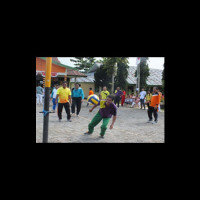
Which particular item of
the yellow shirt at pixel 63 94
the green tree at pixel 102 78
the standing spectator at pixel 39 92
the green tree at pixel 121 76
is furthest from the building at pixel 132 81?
the yellow shirt at pixel 63 94

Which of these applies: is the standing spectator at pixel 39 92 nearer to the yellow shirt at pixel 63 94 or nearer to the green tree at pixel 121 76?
the yellow shirt at pixel 63 94

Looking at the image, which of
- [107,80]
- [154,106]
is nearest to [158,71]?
[107,80]

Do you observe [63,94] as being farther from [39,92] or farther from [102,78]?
[102,78]

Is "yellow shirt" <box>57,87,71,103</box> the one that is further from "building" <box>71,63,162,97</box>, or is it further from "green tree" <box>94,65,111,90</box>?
"building" <box>71,63,162,97</box>

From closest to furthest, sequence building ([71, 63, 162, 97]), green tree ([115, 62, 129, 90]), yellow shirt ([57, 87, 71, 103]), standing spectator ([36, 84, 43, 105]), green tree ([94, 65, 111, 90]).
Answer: yellow shirt ([57, 87, 71, 103]) < standing spectator ([36, 84, 43, 105]) < green tree ([115, 62, 129, 90]) < green tree ([94, 65, 111, 90]) < building ([71, 63, 162, 97])

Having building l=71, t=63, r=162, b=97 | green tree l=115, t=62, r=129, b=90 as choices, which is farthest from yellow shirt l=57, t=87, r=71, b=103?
building l=71, t=63, r=162, b=97

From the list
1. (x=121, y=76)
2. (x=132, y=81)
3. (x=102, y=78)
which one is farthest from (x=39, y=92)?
(x=132, y=81)

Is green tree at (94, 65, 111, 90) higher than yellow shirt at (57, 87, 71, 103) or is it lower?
higher

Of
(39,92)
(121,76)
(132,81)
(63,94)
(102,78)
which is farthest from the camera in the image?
(132,81)

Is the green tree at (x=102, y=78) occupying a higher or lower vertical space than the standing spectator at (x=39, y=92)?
higher

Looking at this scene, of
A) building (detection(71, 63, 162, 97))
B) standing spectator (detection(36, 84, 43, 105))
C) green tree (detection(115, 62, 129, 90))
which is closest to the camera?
standing spectator (detection(36, 84, 43, 105))

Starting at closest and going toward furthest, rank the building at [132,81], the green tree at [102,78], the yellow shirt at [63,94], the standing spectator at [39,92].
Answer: the yellow shirt at [63,94]
the standing spectator at [39,92]
the green tree at [102,78]
the building at [132,81]

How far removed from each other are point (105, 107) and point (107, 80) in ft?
73.2

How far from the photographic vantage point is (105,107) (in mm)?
6023
